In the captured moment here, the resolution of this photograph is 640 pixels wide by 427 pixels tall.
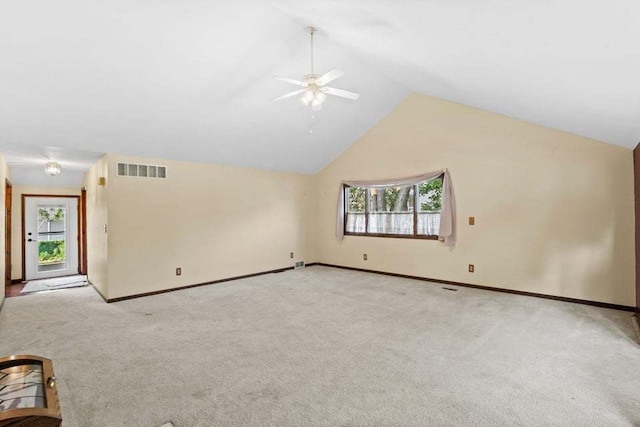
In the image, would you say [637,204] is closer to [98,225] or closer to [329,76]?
[329,76]

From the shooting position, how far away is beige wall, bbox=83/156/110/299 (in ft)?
14.7

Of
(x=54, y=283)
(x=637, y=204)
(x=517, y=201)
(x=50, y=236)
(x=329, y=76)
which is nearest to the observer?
(x=329, y=76)

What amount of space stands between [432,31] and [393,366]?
272 cm

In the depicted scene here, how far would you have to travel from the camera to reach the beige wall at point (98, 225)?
14.7 feet

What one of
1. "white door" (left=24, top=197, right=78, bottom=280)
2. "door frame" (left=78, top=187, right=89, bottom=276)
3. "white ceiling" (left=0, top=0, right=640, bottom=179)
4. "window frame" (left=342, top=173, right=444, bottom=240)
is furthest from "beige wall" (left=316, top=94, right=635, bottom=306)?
"white door" (left=24, top=197, right=78, bottom=280)

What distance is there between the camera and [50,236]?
21.4 feet

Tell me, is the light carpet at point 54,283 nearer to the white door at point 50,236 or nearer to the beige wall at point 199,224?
the white door at point 50,236

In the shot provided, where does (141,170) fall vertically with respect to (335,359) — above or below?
above

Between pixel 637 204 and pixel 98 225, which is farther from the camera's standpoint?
pixel 98 225

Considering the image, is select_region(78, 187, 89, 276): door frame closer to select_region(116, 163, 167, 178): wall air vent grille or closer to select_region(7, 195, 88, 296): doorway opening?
select_region(7, 195, 88, 296): doorway opening

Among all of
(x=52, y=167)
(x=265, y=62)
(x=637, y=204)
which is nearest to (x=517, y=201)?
(x=637, y=204)

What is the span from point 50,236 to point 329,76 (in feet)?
23.6

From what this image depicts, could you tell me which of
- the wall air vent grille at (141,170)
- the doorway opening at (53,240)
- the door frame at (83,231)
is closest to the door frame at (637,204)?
the wall air vent grille at (141,170)

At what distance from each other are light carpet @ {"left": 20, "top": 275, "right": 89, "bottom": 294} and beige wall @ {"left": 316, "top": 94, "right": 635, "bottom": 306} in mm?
5869
